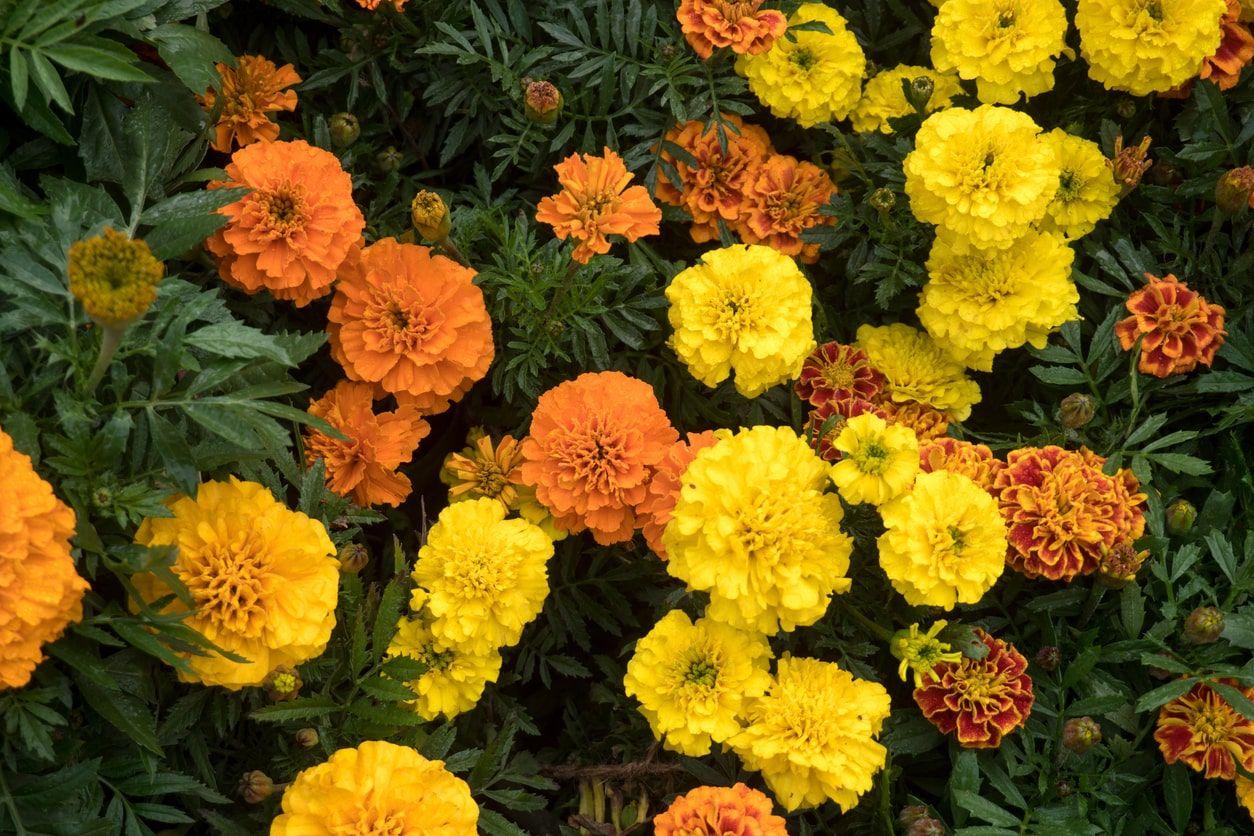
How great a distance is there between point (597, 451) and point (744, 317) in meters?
0.31

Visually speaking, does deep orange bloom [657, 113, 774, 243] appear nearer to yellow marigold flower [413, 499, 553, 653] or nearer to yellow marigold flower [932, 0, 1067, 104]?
yellow marigold flower [932, 0, 1067, 104]

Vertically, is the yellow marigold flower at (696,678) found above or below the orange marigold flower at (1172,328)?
below

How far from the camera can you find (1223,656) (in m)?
1.71

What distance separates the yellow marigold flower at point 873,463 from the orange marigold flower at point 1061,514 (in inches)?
11.4

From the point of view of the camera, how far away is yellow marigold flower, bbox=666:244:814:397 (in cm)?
177

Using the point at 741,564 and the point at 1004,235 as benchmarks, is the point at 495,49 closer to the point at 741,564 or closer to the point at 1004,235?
the point at 1004,235

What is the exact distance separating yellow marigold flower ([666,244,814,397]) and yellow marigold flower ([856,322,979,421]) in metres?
0.26

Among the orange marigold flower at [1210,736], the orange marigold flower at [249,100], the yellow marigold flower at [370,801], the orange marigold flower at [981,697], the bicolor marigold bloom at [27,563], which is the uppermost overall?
the orange marigold flower at [249,100]

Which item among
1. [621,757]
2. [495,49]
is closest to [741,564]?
[621,757]

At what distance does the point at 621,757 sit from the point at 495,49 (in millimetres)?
1287

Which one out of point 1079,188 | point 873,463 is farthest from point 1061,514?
point 1079,188

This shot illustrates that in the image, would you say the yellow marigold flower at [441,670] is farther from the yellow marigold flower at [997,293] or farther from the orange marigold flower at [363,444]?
the yellow marigold flower at [997,293]

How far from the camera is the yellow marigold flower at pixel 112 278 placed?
1.13m

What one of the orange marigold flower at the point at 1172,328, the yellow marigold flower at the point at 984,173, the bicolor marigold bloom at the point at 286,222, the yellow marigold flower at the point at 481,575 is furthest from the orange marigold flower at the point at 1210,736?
the bicolor marigold bloom at the point at 286,222
